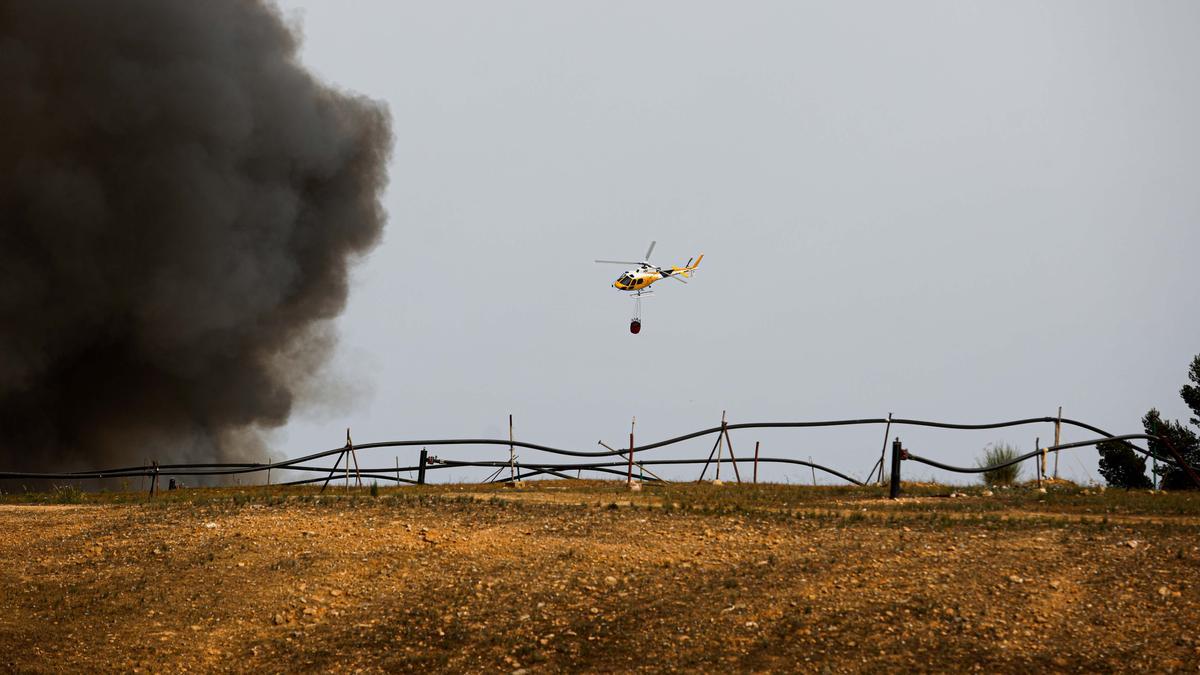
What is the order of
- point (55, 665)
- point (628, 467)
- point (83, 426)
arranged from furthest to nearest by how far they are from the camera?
point (83, 426), point (628, 467), point (55, 665)

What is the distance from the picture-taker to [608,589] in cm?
1677

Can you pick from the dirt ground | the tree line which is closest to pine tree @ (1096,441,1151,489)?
the tree line

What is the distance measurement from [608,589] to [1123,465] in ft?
78.0

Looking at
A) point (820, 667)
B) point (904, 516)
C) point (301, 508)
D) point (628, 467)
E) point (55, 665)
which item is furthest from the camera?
point (628, 467)

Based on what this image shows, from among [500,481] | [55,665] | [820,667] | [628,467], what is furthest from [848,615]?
[500,481]

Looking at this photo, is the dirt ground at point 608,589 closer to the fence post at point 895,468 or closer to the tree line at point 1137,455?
the fence post at point 895,468

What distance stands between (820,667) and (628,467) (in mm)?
12341

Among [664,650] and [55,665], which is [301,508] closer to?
[55,665]

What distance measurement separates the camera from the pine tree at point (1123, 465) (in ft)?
116

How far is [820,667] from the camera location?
46.7ft

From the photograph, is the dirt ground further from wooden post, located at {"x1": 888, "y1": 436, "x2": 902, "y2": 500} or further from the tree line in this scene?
the tree line

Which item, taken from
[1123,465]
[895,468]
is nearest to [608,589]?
[895,468]

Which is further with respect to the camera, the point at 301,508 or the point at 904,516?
the point at 301,508

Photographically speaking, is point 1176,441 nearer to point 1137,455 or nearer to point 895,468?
point 1137,455
